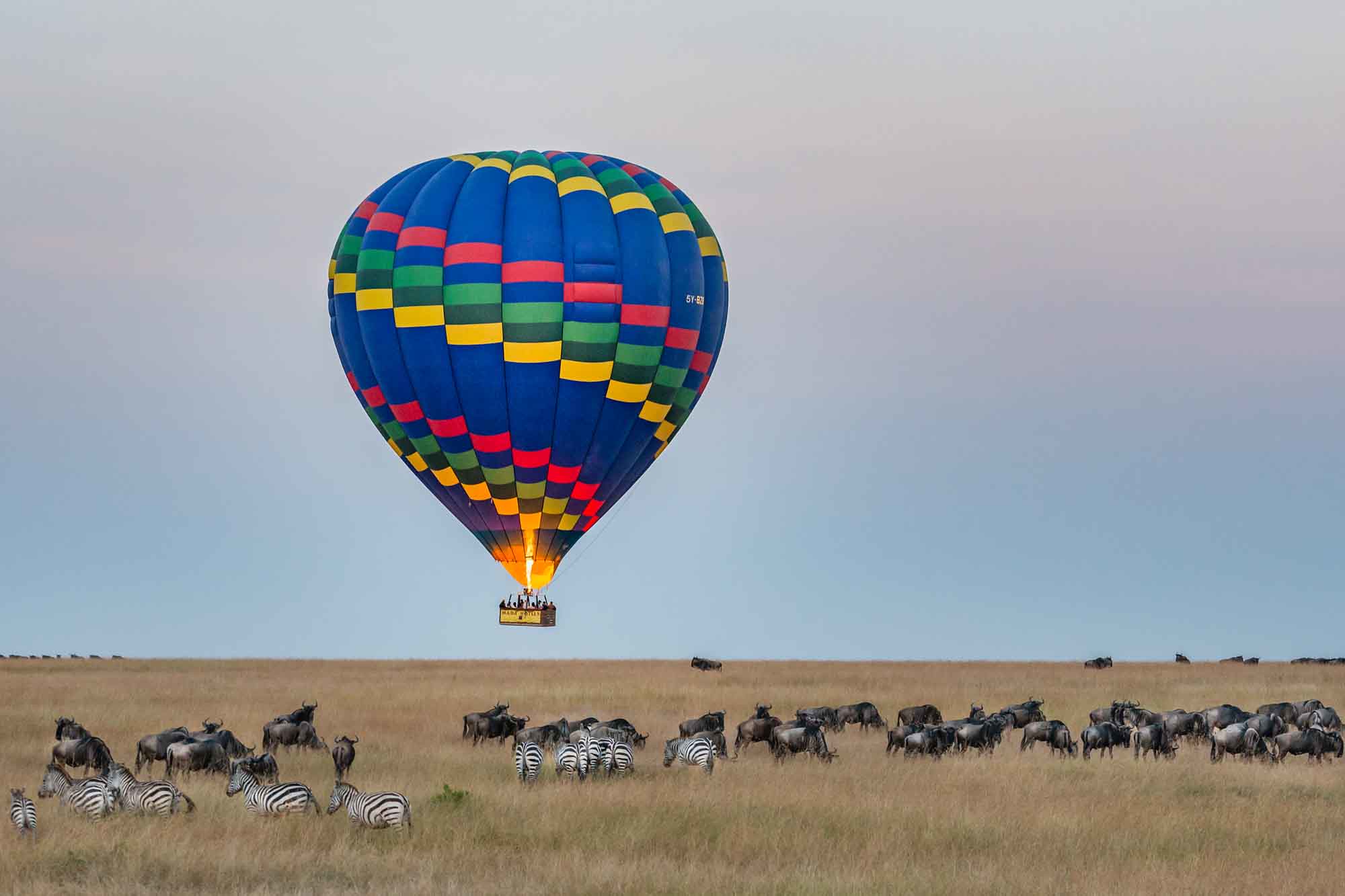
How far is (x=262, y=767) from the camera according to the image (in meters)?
26.0

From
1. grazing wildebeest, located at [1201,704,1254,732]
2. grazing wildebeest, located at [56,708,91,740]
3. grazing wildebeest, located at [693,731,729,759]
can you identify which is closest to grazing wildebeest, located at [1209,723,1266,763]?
grazing wildebeest, located at [1201,704,1254,732]

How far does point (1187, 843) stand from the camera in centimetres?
2288

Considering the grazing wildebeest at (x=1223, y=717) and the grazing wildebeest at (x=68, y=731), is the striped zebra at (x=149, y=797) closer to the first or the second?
the grazing wildebeest at (x=68, y=731)

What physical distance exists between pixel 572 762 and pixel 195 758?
21.2ft

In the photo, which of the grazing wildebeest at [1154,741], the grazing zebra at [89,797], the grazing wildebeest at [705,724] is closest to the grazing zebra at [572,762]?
the grazing wildebeest at [705,724]

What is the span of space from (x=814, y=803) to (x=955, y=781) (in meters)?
4.03

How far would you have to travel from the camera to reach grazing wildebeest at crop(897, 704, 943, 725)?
3662 cm

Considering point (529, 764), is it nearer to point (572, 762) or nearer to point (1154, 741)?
point (572, 762)

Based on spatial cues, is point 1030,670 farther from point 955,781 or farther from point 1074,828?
point 1074,828

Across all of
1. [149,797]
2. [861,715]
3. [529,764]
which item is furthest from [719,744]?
[149,797]

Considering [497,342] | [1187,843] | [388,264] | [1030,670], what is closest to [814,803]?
[1187,843]

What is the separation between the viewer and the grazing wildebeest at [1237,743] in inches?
1256

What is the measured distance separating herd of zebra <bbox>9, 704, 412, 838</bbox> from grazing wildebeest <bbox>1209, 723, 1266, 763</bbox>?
55.4 feet

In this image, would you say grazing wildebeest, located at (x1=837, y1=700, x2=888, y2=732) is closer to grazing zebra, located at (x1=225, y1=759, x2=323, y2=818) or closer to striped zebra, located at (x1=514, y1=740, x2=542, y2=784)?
striped zebra, located at (x1=514, y1=740, x2=542, y2=784)
